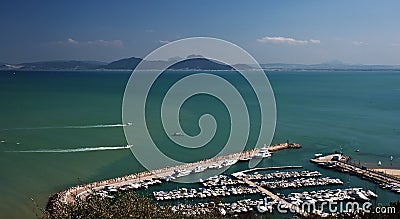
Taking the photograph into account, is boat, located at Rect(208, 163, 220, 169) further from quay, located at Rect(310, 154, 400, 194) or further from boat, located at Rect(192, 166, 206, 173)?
quay, located at Rect(310, 154, 400, 194)

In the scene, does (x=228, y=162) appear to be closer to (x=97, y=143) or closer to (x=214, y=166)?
(x=214, y=166)

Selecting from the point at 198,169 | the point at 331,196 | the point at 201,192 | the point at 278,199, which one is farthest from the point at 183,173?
the point at 331,196

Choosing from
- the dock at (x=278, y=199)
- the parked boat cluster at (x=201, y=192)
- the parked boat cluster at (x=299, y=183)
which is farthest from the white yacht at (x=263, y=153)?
the parked boat cluster at (x=201, y=192)

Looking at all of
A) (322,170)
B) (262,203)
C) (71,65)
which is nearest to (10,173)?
(262,203)

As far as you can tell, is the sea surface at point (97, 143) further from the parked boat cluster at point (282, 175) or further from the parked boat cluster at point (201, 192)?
the parked boat cluster at point (201, 192)

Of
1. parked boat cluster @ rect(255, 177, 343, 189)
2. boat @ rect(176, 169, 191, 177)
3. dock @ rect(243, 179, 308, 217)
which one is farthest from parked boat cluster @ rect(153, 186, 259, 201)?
boat @ rect(176, 169, 191, 177)

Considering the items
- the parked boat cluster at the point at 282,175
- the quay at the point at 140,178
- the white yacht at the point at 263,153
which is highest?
the white yacht at the point at 263,153
